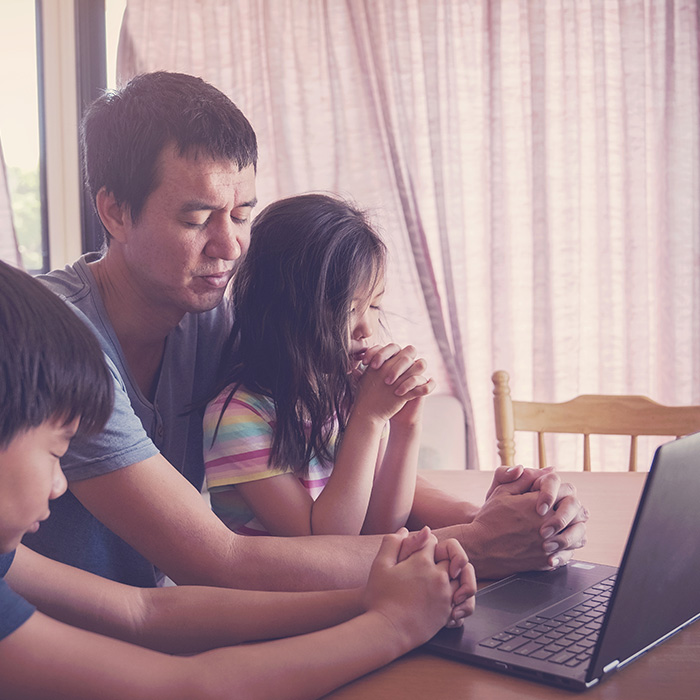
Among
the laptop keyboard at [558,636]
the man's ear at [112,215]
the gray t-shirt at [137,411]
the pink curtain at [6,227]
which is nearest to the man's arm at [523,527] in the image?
the laptop keyboard at [558,636]

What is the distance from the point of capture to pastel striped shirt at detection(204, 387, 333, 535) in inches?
43.5

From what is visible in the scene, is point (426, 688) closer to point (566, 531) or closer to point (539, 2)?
point (566, 531)

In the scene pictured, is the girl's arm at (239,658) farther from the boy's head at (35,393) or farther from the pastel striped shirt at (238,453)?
the pastel striped shirt at (238,453)

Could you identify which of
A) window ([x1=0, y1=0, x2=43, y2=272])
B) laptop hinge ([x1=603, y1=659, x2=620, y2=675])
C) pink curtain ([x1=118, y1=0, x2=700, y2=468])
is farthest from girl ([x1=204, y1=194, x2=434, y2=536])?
window ([x1=0, y1=0, x2=43, y2=272])

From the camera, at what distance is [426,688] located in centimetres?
70

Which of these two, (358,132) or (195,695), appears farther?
(358,132)

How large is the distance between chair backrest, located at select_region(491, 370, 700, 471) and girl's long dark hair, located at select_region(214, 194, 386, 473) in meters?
0.59

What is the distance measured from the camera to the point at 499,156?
2.64 meters

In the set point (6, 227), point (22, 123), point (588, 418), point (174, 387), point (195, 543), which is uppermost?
point (22, 123)

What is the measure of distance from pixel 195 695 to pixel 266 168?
7.46 ft

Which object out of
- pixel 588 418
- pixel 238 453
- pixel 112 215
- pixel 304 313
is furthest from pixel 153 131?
pixel 588 418

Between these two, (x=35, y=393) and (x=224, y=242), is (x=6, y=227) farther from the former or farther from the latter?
(x=35, y=393)

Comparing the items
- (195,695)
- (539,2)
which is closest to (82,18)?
(539,2)

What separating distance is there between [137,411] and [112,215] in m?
0.29
